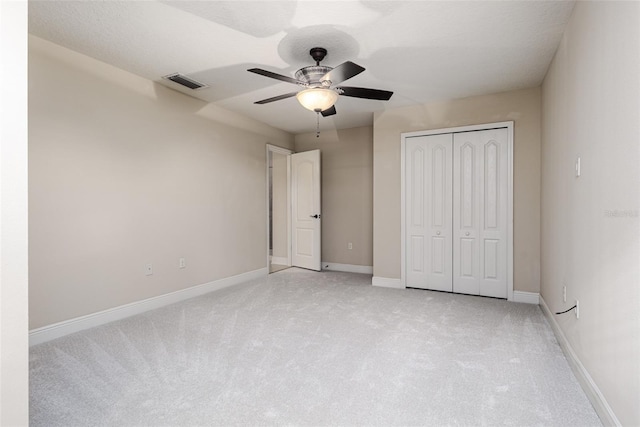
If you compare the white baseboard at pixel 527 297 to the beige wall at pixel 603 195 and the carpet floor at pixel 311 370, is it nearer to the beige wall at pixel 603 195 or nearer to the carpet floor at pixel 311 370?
the carpet floor at pixel 311 370

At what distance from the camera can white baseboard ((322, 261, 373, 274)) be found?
19.0 ft

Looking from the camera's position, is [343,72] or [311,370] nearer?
[311,370]

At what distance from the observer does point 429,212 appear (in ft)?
14.7

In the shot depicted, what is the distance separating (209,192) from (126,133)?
4.22 feet

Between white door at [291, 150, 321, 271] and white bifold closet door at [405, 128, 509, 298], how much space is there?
177cm

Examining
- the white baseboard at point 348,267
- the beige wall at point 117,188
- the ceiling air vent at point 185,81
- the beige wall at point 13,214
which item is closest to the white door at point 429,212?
the white baseboard at point 348,267

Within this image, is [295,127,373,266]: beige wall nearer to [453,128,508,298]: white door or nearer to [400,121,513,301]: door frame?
[400,121,513,301]: door frame

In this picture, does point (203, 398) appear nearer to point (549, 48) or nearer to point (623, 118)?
point (623, 118)

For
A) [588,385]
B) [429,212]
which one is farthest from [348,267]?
[588,385]

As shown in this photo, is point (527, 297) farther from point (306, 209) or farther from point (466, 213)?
point (306, 209)

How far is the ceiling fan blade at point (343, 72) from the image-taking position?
2332 mm

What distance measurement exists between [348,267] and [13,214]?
5.08m

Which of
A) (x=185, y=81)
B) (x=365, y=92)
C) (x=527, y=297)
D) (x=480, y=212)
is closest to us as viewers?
(x=365, y=92)

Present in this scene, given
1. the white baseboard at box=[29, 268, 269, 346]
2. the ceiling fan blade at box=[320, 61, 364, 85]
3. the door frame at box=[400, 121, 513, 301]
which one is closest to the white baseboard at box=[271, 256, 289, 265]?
the white baseboard at box=[29, 268, 269, 346]
